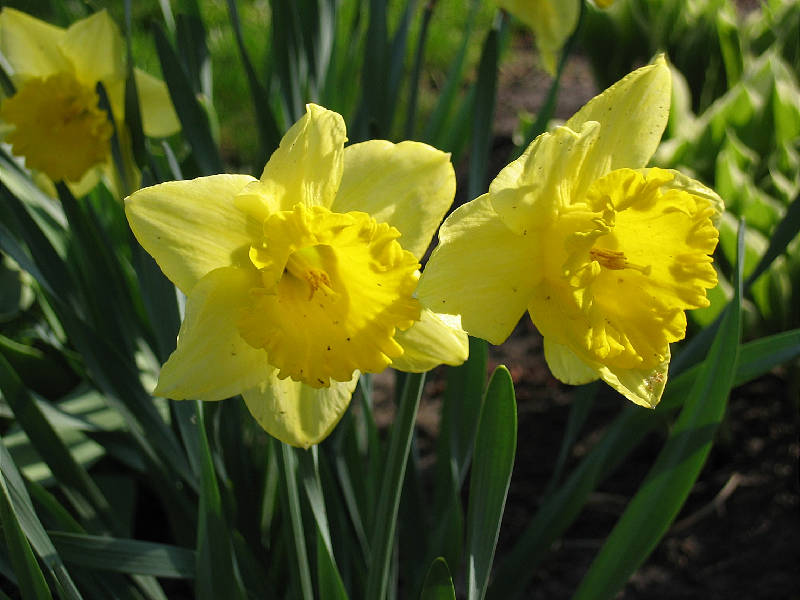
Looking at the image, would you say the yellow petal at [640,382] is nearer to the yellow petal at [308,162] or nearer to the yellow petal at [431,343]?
the yellow petal at [431,343]

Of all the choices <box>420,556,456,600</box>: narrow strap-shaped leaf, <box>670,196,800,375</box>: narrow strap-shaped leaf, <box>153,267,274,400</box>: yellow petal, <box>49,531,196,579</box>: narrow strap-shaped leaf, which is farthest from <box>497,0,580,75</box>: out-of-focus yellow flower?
<box>49,531,196,579</box>: narrow strap-shaped leaf

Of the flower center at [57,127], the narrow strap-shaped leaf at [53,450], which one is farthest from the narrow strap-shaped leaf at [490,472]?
the flower center at [57,127]

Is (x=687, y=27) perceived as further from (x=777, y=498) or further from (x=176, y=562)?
(x=176, y=562)

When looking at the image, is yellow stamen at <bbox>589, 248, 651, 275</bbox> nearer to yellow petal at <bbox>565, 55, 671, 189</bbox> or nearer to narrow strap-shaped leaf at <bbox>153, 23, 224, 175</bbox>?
yellow petal at <bbox>565, 55, 671, 189</bbox>

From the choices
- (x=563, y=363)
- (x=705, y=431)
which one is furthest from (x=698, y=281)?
(x=705, y=431)

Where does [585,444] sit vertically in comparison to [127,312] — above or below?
below

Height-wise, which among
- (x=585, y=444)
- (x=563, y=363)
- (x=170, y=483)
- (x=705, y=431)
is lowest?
(x=585, y=444)

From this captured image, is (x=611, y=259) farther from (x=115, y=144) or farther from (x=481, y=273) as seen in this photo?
(x=115, y=144)
